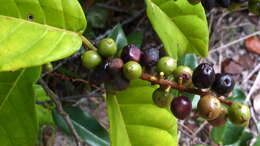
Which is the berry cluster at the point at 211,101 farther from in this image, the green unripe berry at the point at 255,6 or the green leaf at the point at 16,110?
the green leaf at the point at 16,110

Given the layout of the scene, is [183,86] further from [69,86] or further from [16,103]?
[69,86]

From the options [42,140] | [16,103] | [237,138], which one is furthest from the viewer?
[42,140]

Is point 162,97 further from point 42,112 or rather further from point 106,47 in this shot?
point 42,112

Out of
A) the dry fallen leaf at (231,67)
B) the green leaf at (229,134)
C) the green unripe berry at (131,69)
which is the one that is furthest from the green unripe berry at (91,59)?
the dry fallen leaf at (231,67)

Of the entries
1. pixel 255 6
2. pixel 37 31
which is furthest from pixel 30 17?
pixel 255 6

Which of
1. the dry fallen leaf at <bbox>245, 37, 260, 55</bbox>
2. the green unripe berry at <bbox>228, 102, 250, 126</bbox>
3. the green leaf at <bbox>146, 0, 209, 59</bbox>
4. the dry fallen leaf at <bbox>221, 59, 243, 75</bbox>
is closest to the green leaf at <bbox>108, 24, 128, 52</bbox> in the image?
the green leaf at <bbox>146, 0, 209, 59</bbox>

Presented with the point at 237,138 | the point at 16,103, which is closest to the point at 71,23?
the point at 16,103

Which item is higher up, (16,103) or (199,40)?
(199,40)

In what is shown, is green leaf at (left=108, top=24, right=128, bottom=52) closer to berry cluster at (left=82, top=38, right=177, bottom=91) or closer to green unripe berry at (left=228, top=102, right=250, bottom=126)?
berry cluster at (left=82, top=38, right=177, bottom=91)
